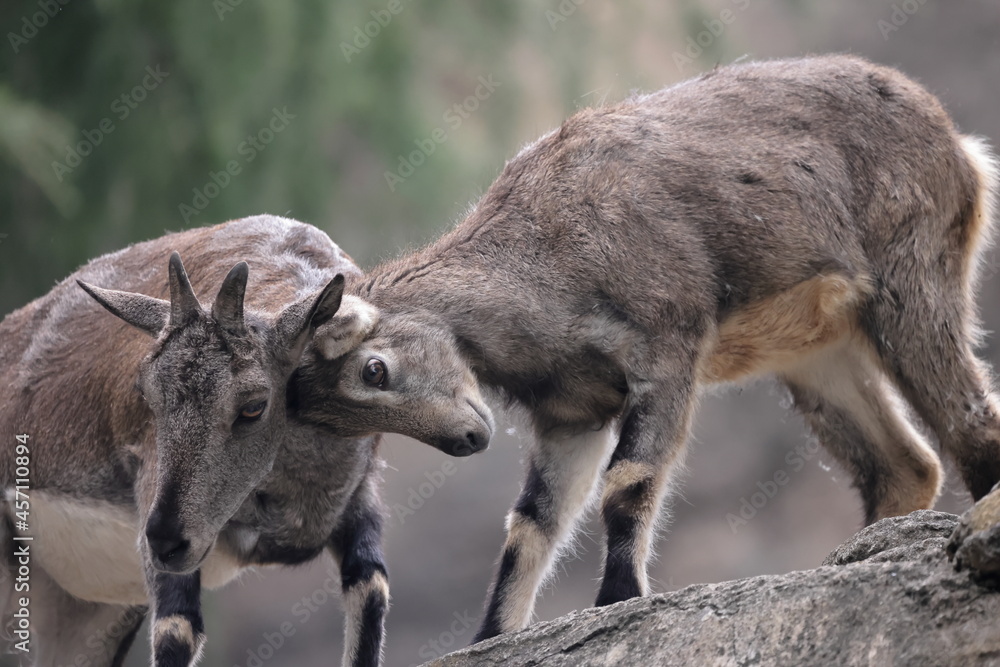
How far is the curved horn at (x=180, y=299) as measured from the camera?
5422 mm

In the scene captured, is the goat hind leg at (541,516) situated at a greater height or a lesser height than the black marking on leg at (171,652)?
greater

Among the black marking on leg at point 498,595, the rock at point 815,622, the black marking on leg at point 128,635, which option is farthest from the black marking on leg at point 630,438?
the black marking on leg at point 128,635

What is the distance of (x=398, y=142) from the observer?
12320 millimetres

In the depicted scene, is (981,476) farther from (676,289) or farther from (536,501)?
(536,501)

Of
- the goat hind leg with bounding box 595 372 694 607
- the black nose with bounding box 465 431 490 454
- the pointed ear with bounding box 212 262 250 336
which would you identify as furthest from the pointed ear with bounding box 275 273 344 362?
the goat hind leg with bounding box 595 372 694 607

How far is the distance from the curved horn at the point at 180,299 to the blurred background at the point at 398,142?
13.8 feet

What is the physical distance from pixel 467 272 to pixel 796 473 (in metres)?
10.5

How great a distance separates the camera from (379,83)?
1234cm

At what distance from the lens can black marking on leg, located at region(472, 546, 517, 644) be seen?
625 centimetres

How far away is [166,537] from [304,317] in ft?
3.82

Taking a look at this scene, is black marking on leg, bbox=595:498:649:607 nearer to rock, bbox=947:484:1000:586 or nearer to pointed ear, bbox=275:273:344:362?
pointed ear, bbox=275:273:344:362

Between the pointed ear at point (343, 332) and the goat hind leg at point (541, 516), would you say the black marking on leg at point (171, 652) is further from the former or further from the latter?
the pointed ear at point (343, 332)

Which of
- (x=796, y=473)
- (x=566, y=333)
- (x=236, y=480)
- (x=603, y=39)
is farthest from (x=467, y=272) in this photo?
(x=796, y=473)

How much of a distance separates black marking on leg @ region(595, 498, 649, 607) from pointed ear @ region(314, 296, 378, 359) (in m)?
1.46
